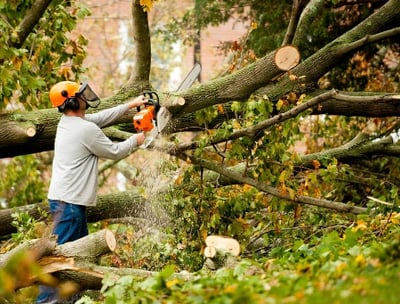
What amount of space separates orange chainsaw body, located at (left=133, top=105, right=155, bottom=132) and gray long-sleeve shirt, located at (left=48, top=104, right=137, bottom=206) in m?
0.13

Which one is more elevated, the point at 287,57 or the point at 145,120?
the point at 287,57

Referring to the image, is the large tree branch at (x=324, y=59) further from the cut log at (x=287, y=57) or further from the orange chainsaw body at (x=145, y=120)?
the orange chainsaw body at (x=145, y=120)

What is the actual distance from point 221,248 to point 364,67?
18.4 feet

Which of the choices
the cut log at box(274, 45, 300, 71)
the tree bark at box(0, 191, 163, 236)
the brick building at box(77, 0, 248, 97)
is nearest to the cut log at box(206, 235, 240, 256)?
the cut log at box(274, 45, 300, 71)

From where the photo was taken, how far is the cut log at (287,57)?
7684 millimetres

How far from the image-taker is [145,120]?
276 inches

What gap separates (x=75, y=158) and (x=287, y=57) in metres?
2.05

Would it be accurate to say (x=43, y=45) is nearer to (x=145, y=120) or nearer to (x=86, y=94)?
(x=86, y=94)

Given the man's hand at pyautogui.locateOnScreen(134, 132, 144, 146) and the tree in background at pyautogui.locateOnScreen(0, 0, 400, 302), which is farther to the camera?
the tree in background at pyautogui.locateOnScreen(0, 0, 400, 302)

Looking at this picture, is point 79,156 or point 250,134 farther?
point 250,134

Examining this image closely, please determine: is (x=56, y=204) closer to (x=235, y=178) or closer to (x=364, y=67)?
(x=235, y=178)

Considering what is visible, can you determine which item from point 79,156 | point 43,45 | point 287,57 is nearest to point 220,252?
point 79,156

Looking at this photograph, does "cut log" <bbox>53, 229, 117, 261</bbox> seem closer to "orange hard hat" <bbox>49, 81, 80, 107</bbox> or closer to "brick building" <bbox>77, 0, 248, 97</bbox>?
"orange hard hat" <bbox>49, 81, 80, 107</bbox>

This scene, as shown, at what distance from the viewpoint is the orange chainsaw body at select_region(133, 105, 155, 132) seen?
7.01 metres
